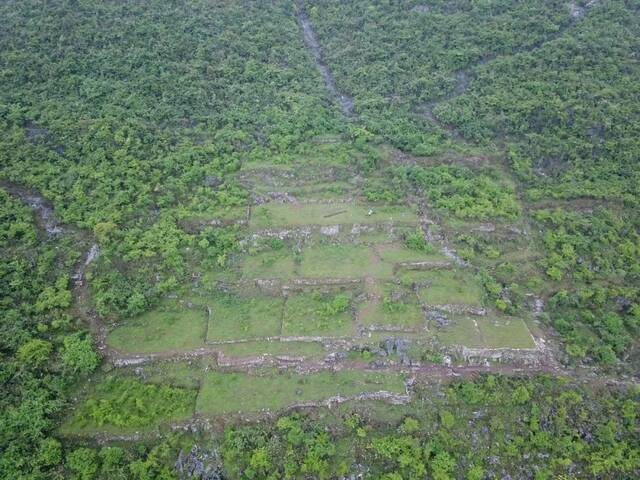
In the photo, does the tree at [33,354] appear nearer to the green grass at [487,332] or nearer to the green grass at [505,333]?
the green grass at [487,332]

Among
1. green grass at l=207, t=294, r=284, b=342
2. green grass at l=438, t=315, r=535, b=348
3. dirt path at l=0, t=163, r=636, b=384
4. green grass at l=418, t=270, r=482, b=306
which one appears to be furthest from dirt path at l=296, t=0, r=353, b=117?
dirt path at l=0, t=163, r=636, b=384

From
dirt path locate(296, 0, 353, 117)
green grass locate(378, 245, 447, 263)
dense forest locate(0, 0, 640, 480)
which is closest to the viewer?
dense forest locate(0, 0, 640, 480)

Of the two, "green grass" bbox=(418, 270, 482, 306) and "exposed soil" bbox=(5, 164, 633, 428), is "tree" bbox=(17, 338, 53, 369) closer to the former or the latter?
"exposed soil" bbox=(5, 164, 633, 428)

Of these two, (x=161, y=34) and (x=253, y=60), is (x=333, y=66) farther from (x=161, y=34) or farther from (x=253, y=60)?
(x=161, y=34)

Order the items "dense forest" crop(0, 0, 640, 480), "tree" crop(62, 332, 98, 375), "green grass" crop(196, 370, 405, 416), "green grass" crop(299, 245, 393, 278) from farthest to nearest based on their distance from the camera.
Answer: "green grass" crop(299, 245, 393, 278), "tree" crop(62, 332, 98, 375), "green grass" crop(196, 370, 405, 416), "dense forest" crop(0, 0, 640, 480)

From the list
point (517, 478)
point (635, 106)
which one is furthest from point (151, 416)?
point (635, 106)
